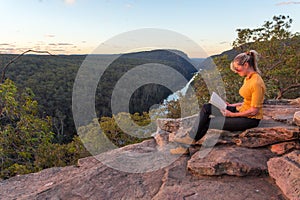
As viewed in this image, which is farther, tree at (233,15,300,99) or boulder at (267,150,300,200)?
tree at (233,15,300,99)

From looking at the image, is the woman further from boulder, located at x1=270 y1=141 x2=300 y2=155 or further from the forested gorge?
the forested gorge

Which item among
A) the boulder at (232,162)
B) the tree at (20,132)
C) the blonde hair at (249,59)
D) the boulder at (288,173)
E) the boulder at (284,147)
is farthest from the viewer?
the tree at (20,132)

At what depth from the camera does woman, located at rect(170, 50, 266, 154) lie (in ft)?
11.6

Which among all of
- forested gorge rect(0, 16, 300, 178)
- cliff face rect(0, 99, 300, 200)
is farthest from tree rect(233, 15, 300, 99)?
cliff face rect(0, 99, 300, 200)

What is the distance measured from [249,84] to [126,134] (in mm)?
8633

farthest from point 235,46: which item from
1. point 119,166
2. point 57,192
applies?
point 57,192

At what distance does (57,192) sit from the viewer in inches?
137

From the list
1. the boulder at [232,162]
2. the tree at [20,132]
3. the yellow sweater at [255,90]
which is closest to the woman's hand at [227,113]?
the yellow sweater at [255,90]

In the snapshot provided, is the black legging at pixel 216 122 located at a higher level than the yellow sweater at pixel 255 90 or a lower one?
lower

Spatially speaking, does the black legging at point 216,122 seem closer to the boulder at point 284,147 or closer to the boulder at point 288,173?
the boulder at point 284,147

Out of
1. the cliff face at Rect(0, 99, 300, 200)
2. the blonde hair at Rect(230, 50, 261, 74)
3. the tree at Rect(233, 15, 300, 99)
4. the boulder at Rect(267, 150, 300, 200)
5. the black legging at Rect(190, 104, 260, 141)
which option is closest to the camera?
the boulder at Rect(267, 150, 300, 200)

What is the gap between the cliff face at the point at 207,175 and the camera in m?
2.88

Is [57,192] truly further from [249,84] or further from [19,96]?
[19,96]

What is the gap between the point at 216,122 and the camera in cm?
389
